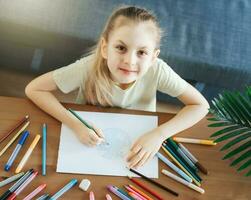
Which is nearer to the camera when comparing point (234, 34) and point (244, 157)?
point (244, 157)

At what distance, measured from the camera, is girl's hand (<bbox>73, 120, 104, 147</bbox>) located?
93 cm

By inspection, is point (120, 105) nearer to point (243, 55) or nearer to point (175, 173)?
point (175, 173)

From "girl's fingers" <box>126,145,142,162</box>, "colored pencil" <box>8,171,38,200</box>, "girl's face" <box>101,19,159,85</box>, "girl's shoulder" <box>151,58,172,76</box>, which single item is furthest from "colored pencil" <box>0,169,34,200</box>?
"girl's shoulder" <box>151,58,172,76</box>

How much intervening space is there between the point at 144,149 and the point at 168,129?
0.09 metres

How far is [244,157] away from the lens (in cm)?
Answer: 89

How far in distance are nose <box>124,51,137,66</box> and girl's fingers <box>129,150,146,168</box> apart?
220mm

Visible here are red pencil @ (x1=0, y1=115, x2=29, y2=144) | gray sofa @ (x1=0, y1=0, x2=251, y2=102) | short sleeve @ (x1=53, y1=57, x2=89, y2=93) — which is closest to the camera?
red pencil @ (x1=0, y1=115, x2=29, y2=144)

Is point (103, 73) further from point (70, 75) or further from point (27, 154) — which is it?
point (27, 154)

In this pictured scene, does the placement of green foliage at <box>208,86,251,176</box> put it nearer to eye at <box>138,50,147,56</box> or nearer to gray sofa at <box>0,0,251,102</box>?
eye at <box>138,50,147,56</box>

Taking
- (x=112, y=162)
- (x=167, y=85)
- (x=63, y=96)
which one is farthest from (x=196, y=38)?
(x=112, y=162)

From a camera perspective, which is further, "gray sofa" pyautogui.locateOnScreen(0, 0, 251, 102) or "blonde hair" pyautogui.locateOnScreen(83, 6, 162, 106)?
"gray sofa" pyautogui.locateOnScreen(0, 0, 251, 102)

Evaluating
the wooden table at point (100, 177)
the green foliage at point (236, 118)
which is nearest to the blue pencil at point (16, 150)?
the wooden table at point (100, 177)

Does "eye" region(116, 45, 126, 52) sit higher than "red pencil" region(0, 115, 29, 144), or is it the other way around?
"eye" region(116, 45, 126, 52)

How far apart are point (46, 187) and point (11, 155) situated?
0.12 metres
